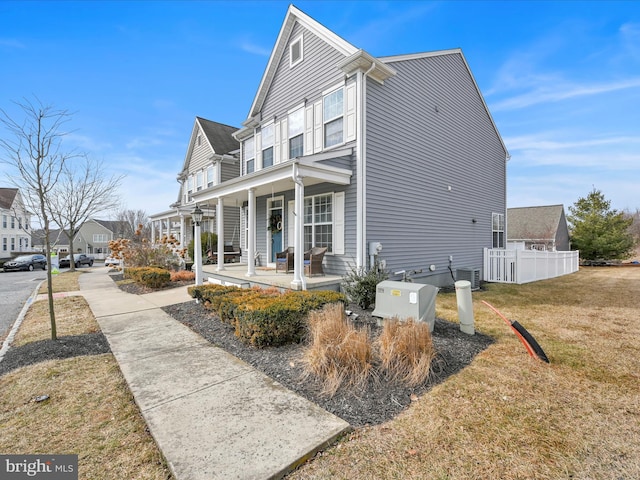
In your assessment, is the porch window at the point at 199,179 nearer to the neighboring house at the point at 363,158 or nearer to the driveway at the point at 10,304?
the neighboring house at the point at 363,158

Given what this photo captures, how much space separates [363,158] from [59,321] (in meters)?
7.91

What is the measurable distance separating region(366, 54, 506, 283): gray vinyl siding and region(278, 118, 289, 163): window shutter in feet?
11.5

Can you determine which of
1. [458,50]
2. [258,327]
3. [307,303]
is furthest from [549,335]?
[458,50]

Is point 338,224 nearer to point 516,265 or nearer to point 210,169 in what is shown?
point 516,265

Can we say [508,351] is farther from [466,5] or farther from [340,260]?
[466,5]

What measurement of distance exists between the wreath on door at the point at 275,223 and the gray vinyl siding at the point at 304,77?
146 inches

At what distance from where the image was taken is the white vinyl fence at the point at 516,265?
1212 cm

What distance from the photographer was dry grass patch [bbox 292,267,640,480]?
7.00ft

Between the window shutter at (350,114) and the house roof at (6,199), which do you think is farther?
the house roof at (6,199)

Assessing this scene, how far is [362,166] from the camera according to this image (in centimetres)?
820

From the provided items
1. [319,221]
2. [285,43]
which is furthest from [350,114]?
[285,43]

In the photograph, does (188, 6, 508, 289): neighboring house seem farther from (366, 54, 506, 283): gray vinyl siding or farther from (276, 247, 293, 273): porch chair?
(276, 247, 293, 273): porch chair

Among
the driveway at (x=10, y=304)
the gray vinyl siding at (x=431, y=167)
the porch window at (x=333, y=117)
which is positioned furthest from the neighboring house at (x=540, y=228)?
the driveway at (x=10, y=304)

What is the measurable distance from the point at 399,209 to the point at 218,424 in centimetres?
784
